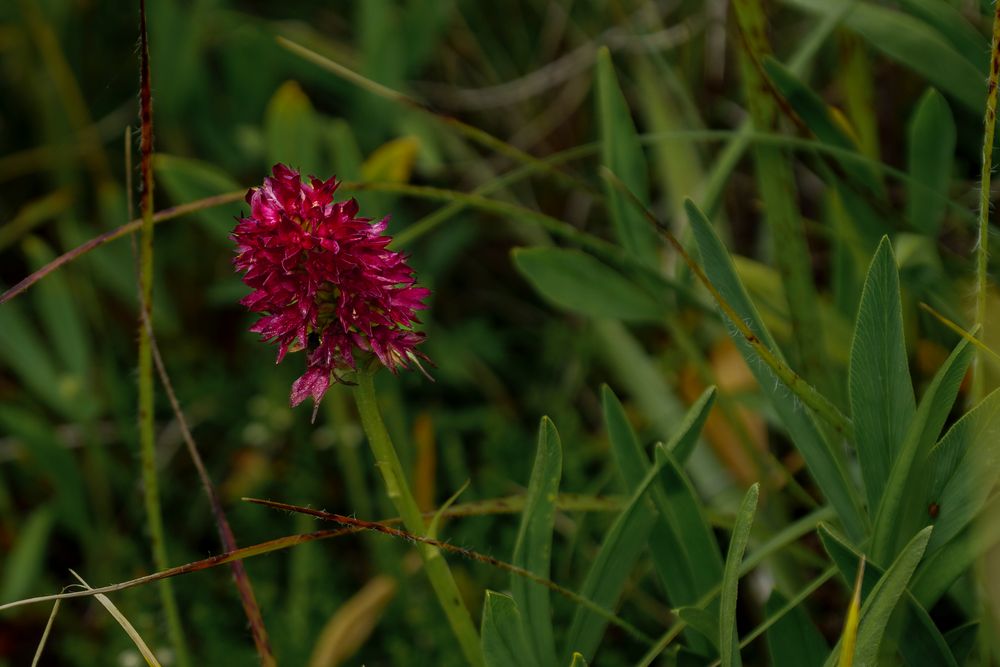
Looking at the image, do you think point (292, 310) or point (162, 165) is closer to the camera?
point (292, 310)

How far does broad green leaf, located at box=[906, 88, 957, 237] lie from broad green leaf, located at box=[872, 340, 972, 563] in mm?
A: 388

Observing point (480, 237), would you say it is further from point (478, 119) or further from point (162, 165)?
point (162, 165)

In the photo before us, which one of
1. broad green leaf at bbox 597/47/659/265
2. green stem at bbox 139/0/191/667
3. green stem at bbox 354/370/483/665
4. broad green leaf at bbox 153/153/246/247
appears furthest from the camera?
broad green leaf at bbox 153/153/246/247

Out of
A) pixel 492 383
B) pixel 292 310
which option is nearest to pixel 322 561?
pixel 492 383

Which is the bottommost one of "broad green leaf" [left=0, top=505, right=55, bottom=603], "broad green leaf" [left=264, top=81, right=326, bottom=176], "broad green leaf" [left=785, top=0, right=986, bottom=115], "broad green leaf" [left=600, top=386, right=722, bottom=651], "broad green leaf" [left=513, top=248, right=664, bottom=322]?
"broad green leaf" [left=0, top=505, right=55, bottom=603]

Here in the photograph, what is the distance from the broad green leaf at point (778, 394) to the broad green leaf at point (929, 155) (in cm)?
33

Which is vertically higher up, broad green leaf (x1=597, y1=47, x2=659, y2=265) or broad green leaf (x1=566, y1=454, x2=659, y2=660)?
broad green leaf (x1=597, y1=47, x2=659, y2=265)

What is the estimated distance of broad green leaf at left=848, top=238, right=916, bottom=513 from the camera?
2.55 ft

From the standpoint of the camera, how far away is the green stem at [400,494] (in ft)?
2.63

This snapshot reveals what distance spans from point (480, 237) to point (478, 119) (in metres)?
0.27

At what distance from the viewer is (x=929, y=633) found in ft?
2.71

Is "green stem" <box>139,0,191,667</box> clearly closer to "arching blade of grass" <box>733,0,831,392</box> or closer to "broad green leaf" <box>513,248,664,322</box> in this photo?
"broad green leaf" <box>513,248,664,322</box>

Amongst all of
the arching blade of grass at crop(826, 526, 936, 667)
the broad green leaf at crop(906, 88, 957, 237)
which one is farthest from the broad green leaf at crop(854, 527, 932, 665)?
the broad green leaf at crop(906, 88, 957, 237)

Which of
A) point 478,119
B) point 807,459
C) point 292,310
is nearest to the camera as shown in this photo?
point 292,310
